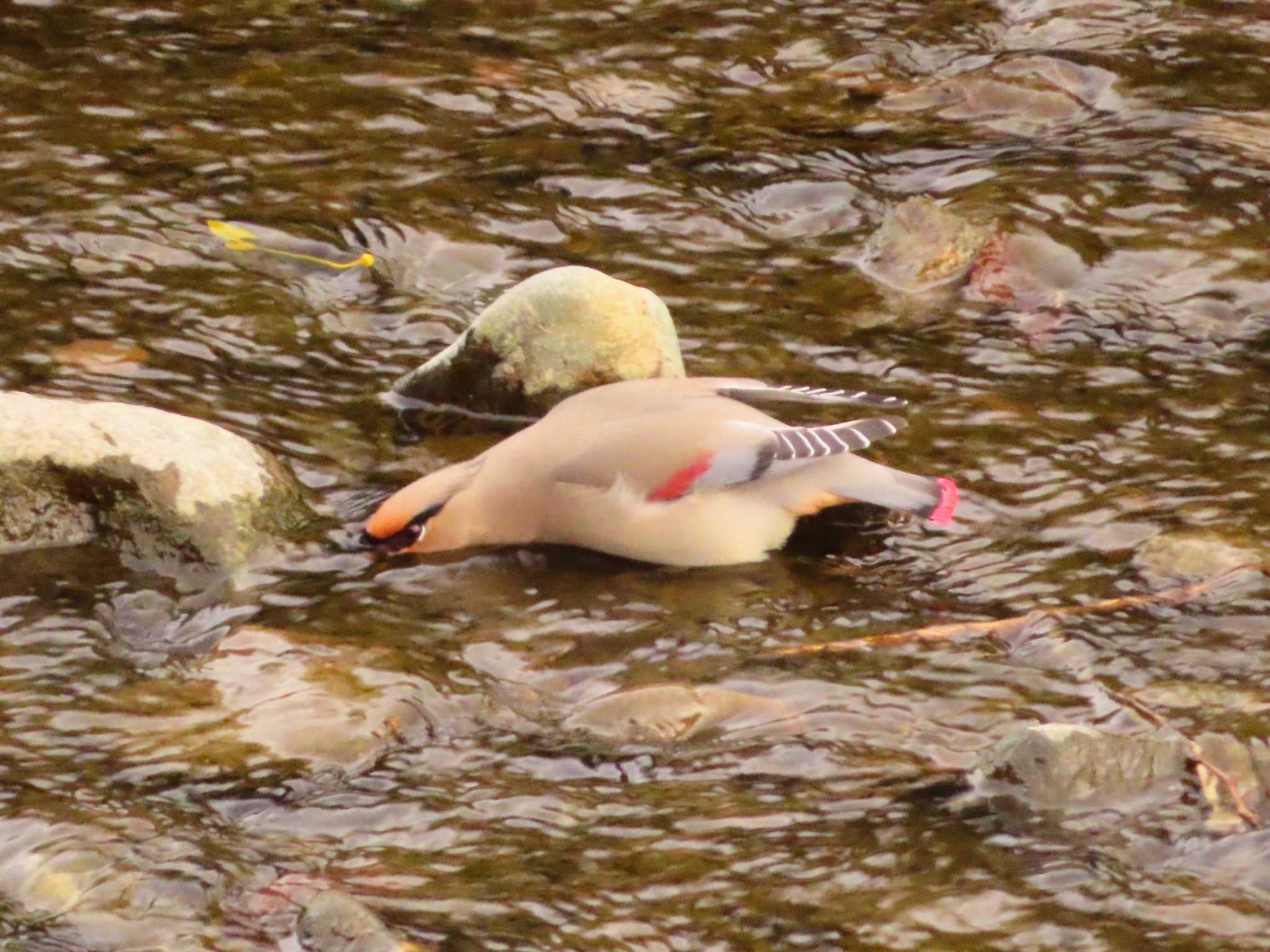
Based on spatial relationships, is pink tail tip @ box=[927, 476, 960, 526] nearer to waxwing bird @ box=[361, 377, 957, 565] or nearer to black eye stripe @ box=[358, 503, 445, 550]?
waxwing bird @ box=[361, 377, 957, 565]

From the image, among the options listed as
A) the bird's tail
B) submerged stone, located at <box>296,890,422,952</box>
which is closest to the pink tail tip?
the bird's tail

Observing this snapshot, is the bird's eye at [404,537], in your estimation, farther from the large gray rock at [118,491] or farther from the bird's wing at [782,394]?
the bird's wing at [782,394]

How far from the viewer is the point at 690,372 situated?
7.43 meters

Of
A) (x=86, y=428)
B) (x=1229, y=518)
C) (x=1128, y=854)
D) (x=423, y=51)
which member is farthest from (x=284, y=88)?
(x=1128, y=854)

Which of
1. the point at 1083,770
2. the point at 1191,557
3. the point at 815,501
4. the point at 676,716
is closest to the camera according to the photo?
the point at 1083,770

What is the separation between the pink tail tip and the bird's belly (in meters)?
0.46

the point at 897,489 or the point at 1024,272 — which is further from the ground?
the point at 1024,272

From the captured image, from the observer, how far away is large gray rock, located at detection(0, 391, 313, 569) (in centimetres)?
623

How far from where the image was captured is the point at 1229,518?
20.7 ft

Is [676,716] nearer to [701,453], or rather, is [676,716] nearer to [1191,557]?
[701,453]

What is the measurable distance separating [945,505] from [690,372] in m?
1.35

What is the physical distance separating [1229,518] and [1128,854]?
1765 millimetres

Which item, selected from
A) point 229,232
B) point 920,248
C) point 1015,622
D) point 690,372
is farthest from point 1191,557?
point 229,232

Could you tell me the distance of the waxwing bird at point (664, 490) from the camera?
6.39 metres
